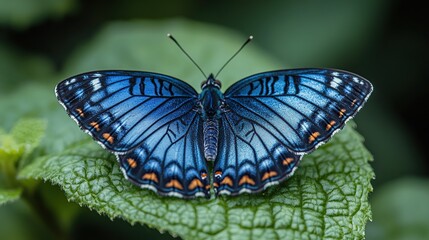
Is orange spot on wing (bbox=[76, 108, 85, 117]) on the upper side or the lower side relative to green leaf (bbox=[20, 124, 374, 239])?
upper

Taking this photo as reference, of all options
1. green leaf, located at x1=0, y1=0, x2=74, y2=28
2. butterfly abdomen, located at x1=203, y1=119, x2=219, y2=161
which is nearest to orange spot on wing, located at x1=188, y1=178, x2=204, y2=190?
butterfly abdomen, located at x1=203, y1=119, x2=219, y2=161

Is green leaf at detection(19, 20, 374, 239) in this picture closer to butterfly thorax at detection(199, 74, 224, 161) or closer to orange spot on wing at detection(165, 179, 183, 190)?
orange spot on wing at detection(165, 179, 183, 190)

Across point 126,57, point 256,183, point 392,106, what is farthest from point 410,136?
Result: point 256,183

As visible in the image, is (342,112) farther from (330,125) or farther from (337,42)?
(337,42)

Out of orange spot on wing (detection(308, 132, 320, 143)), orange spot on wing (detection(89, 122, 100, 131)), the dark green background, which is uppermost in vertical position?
the dark green background

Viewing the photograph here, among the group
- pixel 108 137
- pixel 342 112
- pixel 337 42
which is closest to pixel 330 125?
pixel 342 112
